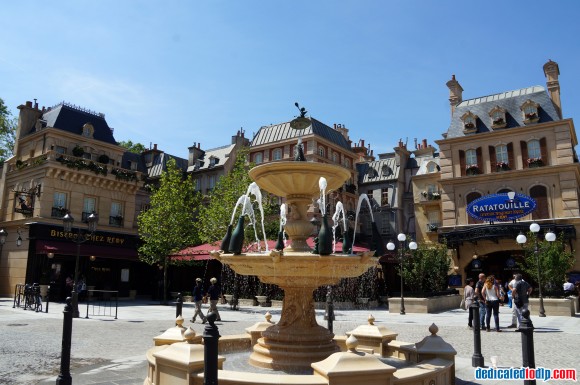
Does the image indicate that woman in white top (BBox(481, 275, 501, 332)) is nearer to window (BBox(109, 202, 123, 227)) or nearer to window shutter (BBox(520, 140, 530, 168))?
window shutter (BBox(520, 140, 530, 168))

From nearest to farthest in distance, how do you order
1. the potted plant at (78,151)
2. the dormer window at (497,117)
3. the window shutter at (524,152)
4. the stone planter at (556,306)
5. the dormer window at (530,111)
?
the stone planter at (556,306) → the potted plant at (78,151) → the window shutter at (524,152) → the dormer window at (530,111) → the dormer window at (497,117)

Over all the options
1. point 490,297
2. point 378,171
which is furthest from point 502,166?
point 490,297

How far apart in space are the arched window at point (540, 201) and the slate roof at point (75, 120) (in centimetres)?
3223

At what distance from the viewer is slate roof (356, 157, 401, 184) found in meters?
48.1

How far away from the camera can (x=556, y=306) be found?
20.1 meters

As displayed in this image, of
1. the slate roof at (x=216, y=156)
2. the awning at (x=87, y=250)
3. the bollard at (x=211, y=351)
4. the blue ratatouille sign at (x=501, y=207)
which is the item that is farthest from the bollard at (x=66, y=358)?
the slate roof at (x=216, y=156)

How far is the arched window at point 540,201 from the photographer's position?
3028cm

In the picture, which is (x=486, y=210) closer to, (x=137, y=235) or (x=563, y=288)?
(x=563, y=288)

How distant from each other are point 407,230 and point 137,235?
27837 millimetres

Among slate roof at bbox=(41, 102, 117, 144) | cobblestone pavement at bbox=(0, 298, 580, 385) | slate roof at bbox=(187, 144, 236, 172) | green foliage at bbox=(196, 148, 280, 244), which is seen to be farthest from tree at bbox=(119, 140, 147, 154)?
cobblestone pavement at bbox=(0, 298, 580, 385)

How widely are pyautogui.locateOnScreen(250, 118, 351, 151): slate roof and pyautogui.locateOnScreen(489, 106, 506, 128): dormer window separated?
15740 millimetres

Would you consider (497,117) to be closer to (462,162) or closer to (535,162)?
(462,162)

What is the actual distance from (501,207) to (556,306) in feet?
38.5

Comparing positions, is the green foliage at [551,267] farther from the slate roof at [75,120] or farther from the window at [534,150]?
the slate roof at [75,120]
